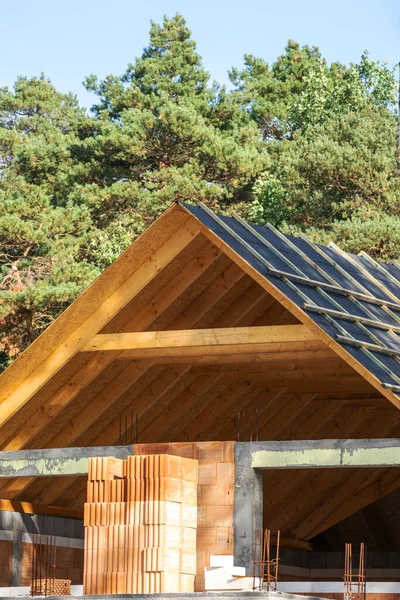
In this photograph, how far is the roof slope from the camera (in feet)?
55.5

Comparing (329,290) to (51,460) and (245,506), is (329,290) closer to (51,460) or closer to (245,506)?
(245,506)

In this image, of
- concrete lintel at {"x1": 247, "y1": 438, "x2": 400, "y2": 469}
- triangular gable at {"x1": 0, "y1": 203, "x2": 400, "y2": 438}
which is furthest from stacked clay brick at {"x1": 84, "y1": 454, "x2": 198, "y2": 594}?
triangular gable at {"x1": 0, "y1": 203, "x2": 400, "y2": 438}

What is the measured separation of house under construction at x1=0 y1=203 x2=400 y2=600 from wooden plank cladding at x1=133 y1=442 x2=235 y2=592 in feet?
0.07

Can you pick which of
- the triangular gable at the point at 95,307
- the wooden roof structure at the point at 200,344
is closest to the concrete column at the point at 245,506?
the wooden roof structure at the point at 200,344

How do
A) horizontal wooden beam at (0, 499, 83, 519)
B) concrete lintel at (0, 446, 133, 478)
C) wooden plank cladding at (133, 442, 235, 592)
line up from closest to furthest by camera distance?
1. wooden plank cladding at (133, 442, 235, 592)
2. concrete lintel at (0, 446, 133, 478)
3. horizontal wooden beam at (0, 499, 83, 519)

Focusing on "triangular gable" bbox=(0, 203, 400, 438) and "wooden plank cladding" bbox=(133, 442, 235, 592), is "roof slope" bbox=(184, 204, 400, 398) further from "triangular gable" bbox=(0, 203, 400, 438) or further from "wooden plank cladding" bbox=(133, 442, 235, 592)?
"wooden plank cladding" bbox=(133, 442, 235, 592)

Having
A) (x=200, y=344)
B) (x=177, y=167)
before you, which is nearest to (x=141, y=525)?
(x=200, y=344)

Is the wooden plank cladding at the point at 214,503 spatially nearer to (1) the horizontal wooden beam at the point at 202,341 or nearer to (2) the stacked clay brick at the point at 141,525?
(2) the stacked clay brick at the point at 141,525

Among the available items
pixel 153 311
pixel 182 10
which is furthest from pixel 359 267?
pixel 182 10

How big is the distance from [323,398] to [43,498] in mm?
5186

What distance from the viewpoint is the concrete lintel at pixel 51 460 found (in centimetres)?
1856

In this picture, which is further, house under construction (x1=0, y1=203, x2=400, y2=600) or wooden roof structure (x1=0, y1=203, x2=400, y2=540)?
wooden roof structure (x1=0, y1=203, x2=400, y2=540)

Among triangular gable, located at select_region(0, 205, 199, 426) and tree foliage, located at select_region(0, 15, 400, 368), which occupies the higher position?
tree foliage, located at select_region(0, 15, 400, 368)

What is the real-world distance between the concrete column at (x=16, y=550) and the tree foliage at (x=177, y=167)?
51.9ft
